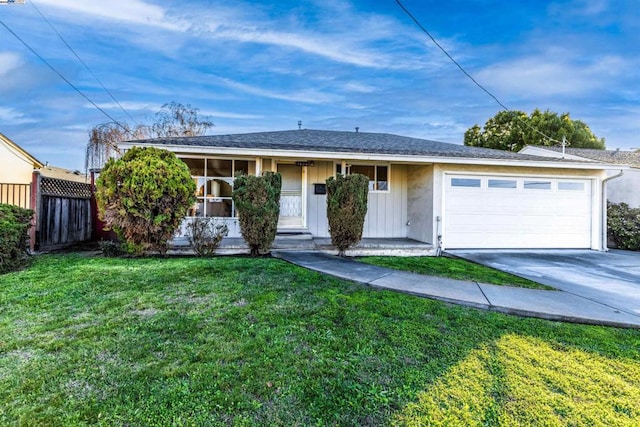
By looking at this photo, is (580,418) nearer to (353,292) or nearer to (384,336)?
(384,336)

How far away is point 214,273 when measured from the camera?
5.07 meters

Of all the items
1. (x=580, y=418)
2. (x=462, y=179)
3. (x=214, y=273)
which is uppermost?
(x=462, y=179)

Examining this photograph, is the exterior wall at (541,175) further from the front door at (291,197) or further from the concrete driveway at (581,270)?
the front door at (291,197)

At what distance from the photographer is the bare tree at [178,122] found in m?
19.5

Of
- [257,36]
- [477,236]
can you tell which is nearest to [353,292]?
[477,236]

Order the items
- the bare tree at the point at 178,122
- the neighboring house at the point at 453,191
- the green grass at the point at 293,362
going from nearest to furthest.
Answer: the green grass at the point at 293,362
the neighboring house at the point at 453,191
the bare tree at the point at 178,122

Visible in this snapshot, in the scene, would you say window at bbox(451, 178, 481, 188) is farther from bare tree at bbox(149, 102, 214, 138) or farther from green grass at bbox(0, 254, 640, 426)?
bare tree at bbox(149, 102, 214, 138)

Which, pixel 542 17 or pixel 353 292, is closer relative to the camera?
pixel 353 292

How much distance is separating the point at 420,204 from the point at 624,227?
7099 mm

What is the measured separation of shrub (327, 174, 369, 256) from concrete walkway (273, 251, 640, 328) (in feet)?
4.10

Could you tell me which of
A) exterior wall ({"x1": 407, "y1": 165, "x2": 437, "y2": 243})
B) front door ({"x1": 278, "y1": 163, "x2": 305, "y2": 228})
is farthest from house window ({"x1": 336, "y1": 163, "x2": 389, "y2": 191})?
front door ({"x1": 278, "y1": 163, "x2": 305, "y2": 228})

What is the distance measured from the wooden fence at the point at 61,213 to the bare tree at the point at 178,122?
11.5m

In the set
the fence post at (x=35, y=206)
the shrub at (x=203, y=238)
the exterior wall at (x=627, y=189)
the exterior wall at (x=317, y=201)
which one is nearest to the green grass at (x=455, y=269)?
the exterior wall at (x=317, y=201)

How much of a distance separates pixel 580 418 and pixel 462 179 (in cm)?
783
